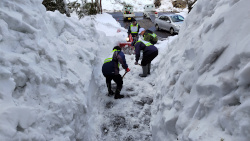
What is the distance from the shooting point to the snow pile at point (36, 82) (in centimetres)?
216

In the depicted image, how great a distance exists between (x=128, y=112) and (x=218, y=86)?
2.79 m

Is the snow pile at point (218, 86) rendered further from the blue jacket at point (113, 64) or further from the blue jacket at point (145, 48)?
the blue jacket at point (145, 48)

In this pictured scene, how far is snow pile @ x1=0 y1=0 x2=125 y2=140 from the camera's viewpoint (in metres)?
2.16

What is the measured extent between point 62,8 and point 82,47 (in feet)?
19.1

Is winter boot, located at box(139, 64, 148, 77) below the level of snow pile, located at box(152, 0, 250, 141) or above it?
below

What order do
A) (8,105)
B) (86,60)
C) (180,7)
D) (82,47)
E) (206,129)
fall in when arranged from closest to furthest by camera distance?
(206,129) < (8,105) < (86,60) < (82,47) < (180,7)

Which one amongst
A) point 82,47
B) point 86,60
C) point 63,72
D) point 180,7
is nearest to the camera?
point 63,72

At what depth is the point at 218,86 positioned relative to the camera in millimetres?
1790

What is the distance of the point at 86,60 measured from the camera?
4602 millimetres

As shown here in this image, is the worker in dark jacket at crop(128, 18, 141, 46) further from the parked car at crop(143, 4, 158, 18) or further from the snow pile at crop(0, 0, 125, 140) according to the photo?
the parked car at crop(143, 4, 158, 18)

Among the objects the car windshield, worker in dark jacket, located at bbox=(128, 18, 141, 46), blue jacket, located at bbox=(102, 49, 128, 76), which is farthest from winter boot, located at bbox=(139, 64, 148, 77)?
the car windshield

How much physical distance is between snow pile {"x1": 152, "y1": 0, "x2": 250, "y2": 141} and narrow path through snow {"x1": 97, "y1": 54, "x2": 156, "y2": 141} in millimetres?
1069

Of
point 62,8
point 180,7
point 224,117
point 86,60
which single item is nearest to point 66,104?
point 86,60

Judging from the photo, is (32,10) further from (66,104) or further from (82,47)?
(66,104)
